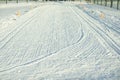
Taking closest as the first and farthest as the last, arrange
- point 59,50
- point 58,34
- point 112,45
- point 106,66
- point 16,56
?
point 106,66 < point 16,56 < point 59,50 < point 112,45 < point 58,34

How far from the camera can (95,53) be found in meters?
11.3

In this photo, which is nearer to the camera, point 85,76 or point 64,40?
point 85,76

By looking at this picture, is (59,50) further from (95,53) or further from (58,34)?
(58,34)

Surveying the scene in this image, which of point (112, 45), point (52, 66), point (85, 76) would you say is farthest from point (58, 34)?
point (85, 76)

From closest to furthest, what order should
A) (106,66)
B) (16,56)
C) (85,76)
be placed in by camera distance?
(85,76), (106,66), (16,56)

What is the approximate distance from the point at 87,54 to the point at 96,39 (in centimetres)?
337

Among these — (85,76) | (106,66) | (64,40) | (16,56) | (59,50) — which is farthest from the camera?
(64,40)

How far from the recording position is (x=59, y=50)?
38.8 ft

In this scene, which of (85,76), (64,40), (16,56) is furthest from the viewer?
(64,40)

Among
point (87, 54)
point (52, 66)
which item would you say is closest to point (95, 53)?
point (87, 54)

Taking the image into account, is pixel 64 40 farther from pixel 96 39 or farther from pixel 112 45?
pixel 112 45

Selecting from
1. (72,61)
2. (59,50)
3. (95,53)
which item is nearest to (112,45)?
(95,53)

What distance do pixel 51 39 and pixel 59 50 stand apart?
2.70 meters

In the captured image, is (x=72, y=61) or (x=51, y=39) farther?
(x=51, y=39)
